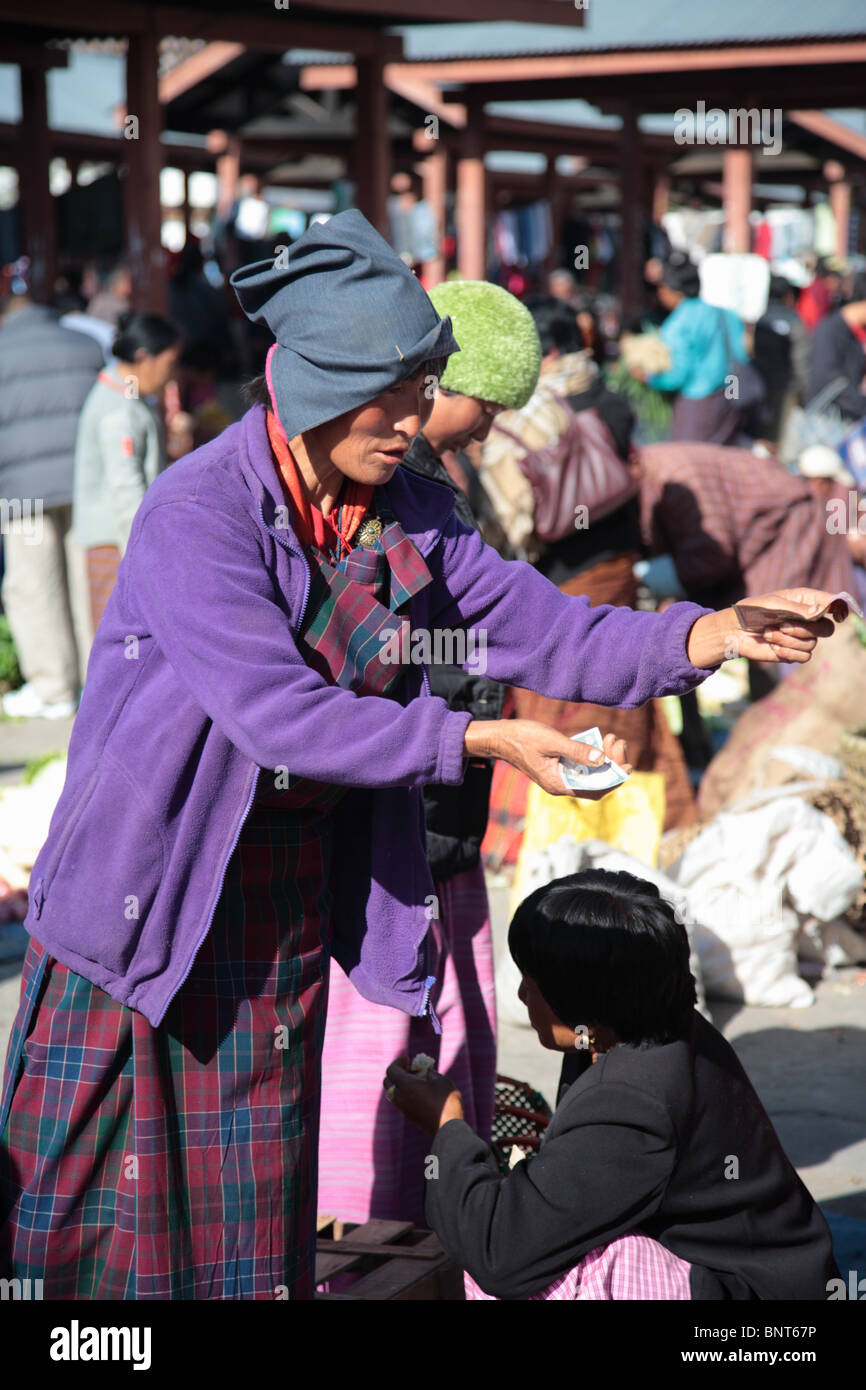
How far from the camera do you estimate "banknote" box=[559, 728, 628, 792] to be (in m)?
1.69

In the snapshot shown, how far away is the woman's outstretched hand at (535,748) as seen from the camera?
1699mm

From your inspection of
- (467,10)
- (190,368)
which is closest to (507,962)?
(190,368)

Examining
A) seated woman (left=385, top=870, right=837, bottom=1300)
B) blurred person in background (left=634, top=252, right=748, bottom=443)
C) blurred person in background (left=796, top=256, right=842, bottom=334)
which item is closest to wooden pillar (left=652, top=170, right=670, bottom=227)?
blurred person in background (left=796, top=256, right=842, bottom=334)

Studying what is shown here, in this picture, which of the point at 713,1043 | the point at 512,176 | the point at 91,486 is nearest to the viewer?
the point at 713,1043

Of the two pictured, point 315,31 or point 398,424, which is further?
point 315,31

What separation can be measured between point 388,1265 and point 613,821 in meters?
2.31

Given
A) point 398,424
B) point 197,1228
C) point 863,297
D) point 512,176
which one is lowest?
point 197,1228

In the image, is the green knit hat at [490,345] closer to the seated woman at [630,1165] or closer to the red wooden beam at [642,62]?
the seated woman at [630,1165]

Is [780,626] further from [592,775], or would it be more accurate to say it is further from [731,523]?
[731,523]

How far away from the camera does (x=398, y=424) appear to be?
1825mm

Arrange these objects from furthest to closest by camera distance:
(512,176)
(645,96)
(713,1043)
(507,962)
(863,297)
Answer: (512,176) < (645,96) < (863,297) < (507,962) < (713,1043)

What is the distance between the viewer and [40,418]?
6992 mm
